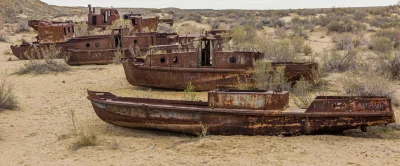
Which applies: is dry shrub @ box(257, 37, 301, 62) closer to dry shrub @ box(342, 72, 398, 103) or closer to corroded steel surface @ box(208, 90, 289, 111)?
dry shrub @ box(342, 72, 398, 103)

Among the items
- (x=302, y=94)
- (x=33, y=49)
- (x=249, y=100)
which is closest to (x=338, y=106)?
(x=249, y=100)

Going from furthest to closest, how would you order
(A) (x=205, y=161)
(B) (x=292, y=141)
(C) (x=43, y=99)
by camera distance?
(C) (x=43, y=99)
(B) (x=292, y=141)
(A) (x=205, y=161)

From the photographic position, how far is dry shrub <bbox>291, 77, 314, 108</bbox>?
9745 mm

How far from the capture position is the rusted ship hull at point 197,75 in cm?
1218

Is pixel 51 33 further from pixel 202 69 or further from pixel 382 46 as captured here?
pixel 382 46

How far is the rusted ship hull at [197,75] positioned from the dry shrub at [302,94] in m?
0.37

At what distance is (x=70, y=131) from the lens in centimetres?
880

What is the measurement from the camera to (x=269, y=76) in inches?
474

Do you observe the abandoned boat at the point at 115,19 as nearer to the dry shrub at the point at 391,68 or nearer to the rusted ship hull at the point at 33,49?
the rusted ship hull at the point at 33,49

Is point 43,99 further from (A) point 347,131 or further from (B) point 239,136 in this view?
(A) point 347,131

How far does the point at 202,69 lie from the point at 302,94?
2875mm

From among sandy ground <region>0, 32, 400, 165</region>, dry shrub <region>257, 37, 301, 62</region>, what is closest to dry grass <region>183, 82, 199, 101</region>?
sandy ground <region>0, 32, 400, 165</region>

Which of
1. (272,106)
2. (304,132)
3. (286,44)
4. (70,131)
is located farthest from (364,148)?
(286,44)

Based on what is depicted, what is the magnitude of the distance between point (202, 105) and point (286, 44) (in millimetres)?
8513
